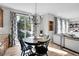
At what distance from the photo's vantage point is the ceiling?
7.91 feet

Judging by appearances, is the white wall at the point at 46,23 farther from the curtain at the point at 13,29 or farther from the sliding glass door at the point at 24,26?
the curtain at the point at 13,29

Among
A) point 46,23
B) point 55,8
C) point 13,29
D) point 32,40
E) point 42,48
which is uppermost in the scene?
point 55,8

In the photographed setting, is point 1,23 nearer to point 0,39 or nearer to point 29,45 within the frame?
point 0,39

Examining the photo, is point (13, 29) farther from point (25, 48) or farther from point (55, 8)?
point (55, 8)

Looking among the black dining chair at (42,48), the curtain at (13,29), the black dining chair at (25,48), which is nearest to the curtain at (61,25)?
the black dining chair at (42,48)

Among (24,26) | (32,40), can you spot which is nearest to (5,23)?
(24,26)

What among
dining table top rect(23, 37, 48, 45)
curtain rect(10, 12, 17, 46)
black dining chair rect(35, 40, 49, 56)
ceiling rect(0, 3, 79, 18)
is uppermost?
ceiling rect(0, 3, 79, 18)

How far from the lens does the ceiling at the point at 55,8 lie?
241 centimetres

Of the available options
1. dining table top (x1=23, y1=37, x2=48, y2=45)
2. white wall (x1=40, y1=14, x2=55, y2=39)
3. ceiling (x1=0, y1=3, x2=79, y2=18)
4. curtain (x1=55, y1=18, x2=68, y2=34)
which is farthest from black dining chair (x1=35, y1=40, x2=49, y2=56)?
ceiling (x1=0, y1=3, x2=79, y2=18)

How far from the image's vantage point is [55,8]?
7.99 feet

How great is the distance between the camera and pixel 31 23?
2469 mm

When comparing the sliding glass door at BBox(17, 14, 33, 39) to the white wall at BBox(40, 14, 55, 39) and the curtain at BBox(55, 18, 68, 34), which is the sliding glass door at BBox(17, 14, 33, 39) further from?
the curtain at BBox(55, 18, 68, 34)

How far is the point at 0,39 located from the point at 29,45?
2.06 ft

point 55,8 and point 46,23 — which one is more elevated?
point 55,8
